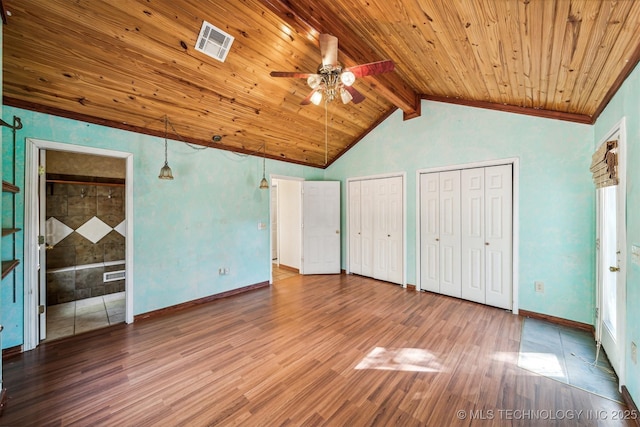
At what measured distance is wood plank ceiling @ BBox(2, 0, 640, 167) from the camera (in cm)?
173

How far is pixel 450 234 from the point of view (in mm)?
3861

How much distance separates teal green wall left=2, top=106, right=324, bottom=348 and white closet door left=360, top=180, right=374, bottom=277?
187 cm

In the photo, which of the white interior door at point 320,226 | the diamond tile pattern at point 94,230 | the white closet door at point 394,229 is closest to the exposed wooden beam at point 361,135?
the white interior door at point 320,226

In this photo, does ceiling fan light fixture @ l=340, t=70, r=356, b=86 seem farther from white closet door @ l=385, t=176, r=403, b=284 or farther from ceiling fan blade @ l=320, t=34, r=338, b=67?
white closet door @ l=385, t=176, r=403, b=284

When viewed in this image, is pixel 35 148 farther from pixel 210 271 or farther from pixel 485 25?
pixel 485 25

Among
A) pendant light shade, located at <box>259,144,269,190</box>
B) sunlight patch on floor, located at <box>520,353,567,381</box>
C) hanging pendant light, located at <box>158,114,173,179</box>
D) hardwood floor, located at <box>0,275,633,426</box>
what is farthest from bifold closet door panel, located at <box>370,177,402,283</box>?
hanging pendant light, located at <box>158,114,173,179</box>

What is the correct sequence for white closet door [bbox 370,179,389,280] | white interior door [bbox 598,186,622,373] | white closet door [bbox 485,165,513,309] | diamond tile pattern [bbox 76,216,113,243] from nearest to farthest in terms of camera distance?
white interior door [bbox 598,186,622,373] < white closet door [bbox 485,165,513,309] < diamond tile pattern [bbox 76,216,113,243] < white closet door [bbox 370,179,389,280]

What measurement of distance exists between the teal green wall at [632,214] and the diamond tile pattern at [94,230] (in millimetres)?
6135

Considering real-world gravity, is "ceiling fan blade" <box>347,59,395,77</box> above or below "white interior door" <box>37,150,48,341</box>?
above

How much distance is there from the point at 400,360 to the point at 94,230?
189 inches

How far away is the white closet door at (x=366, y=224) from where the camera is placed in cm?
489

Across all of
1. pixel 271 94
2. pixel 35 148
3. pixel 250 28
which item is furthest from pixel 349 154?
pixel 35 148

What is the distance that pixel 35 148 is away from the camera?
250 centimetres

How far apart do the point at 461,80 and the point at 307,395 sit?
12.2ft
